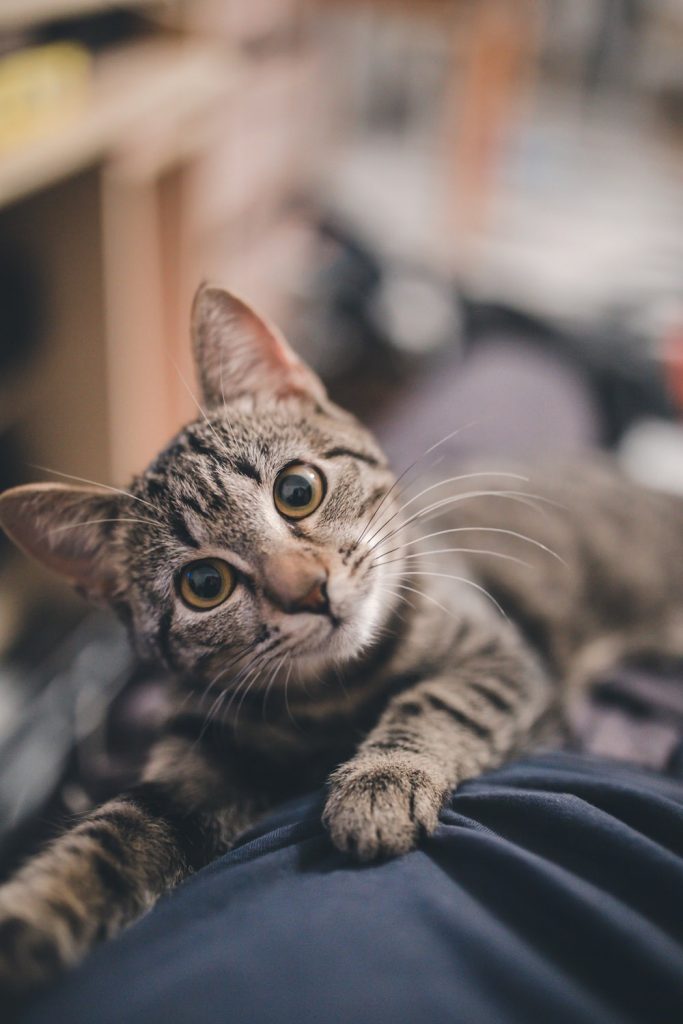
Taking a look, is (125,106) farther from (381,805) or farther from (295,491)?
(381,805)

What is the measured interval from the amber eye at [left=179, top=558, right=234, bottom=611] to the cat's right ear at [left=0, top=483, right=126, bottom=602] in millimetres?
54

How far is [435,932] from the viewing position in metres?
0.42

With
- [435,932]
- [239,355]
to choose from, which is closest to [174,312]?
[239,355]

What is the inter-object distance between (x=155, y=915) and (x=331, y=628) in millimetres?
206

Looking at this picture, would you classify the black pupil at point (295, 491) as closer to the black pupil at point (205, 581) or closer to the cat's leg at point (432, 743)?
the black pupil at point (205, 581)

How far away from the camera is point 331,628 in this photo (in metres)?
0.54

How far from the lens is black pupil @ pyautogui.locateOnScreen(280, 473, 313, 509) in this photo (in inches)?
21.5

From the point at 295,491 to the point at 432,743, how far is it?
0.71ft

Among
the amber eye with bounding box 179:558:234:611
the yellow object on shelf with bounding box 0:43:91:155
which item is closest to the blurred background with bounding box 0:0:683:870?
the yellow object on shelf with bounding box 0:43:91:155

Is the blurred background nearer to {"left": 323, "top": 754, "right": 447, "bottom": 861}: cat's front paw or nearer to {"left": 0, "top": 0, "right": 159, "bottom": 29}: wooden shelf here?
{"left": 0, "top": 0, "right": 159, "bottom": 29}: wooden shelf

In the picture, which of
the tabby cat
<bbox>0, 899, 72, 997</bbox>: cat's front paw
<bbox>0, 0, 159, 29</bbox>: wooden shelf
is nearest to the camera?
<bbox>0, 899, 72, 997</bbox>: cat's front paw

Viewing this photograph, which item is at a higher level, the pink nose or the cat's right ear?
the pink nose

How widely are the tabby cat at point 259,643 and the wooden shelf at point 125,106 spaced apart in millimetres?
704

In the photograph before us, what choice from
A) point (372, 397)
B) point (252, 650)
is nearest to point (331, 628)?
point (252, 650)
